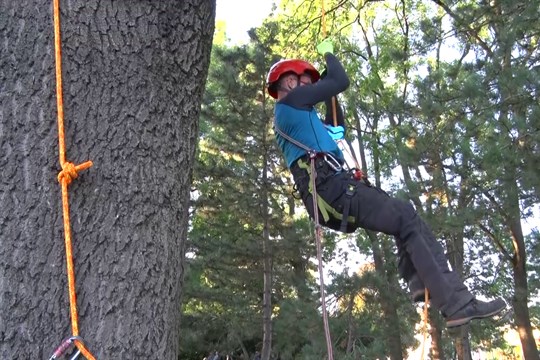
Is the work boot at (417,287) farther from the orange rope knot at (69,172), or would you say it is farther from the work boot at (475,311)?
the orange rope knot at (69,172)

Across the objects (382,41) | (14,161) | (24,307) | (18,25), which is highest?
(382,41)

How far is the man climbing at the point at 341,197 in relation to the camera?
298 centimetres

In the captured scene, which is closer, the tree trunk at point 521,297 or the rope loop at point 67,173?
the rope loop at point 67,173

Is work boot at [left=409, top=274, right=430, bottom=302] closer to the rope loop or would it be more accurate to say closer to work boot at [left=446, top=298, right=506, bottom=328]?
work boot at [left=446, top=298, right=506, bottom=328]

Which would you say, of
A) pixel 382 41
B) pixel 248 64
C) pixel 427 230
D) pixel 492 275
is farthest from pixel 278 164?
pixel 427 230

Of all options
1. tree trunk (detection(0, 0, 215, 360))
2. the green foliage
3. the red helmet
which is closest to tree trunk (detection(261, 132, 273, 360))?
the green foliage

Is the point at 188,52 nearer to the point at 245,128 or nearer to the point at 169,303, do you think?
the point at 169,303

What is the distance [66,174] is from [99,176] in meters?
0.11

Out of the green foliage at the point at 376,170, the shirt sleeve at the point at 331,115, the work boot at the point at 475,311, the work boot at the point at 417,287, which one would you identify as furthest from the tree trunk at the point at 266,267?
the work boot at the point at 475,311

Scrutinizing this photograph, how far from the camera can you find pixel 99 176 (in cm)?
172

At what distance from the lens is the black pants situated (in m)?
2.98

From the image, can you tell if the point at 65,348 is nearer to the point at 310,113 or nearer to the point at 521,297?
the point at 310,113

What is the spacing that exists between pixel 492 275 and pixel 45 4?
12908 millimetres

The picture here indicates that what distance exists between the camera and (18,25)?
1777 millimetres
